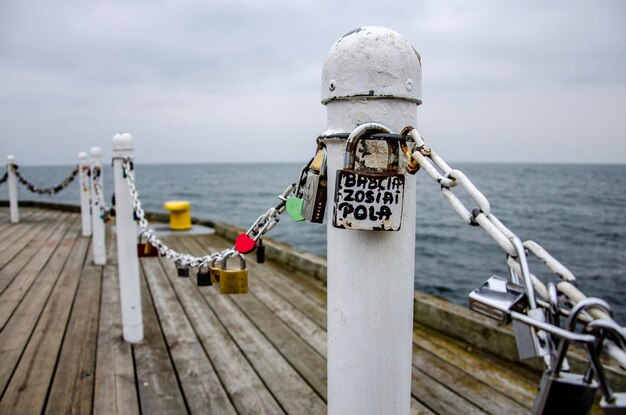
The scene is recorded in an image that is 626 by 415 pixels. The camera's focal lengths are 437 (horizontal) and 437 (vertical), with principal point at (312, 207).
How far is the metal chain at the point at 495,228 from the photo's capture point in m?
0.73

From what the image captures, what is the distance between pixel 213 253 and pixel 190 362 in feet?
3.16

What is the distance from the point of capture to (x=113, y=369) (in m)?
2.91

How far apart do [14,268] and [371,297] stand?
229 inches

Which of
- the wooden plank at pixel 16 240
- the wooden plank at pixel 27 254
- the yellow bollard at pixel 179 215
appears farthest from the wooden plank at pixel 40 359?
the yellow bollard at pixel 179 215

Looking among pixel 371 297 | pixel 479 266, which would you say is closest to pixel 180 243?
pixel 371 297

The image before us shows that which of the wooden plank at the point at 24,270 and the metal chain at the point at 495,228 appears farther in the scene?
the wooden plank at the point at 24,270

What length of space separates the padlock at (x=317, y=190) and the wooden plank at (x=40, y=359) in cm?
222

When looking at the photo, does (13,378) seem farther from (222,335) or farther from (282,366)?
(282,366)

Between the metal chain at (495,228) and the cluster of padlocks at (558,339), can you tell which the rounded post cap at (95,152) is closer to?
the metal chain at (495,228)

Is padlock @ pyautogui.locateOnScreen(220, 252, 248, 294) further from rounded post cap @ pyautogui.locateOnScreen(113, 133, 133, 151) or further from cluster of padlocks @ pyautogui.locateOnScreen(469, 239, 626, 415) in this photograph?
rounded post cap @ pyautogui.locateOnScreen(113, 133, 133, 151)

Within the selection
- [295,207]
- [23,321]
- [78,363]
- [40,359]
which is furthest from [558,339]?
[23,321]

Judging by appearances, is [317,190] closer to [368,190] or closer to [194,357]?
[368,190]

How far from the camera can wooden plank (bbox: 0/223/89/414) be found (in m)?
2.50

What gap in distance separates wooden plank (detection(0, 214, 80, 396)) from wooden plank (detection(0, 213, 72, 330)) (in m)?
0.07
